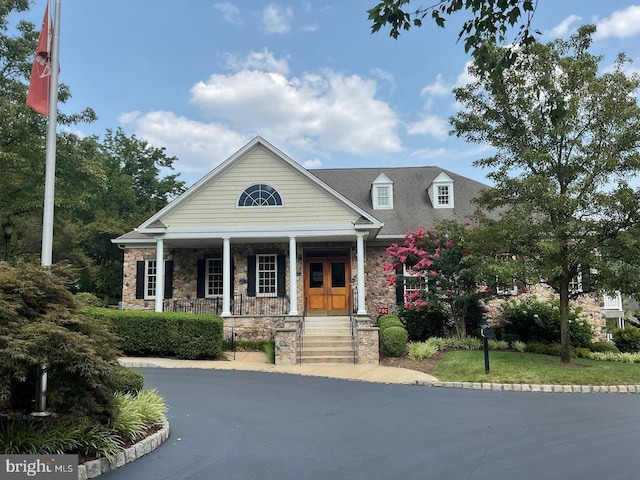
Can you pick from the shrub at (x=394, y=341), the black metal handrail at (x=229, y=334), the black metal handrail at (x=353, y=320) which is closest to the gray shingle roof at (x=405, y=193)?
the black metal handrail at (x=353, y=320)

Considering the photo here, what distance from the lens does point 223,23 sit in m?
13.1

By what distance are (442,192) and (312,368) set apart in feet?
36.5

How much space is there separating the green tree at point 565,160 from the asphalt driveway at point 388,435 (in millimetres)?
3626

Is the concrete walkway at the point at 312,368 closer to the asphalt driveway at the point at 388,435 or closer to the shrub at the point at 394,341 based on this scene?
the shrub at the point at 394,341

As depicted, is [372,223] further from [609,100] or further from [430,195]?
[609,100]

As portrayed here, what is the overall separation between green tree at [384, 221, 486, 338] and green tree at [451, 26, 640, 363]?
7.78 ft

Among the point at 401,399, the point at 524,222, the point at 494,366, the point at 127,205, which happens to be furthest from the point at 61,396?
the point at 127,205

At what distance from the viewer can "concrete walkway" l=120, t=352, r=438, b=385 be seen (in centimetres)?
1109

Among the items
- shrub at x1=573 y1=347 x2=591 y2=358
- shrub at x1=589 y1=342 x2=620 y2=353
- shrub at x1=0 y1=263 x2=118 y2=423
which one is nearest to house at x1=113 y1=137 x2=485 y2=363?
shrub at x1=573 y1=347 x2=591 y2=358

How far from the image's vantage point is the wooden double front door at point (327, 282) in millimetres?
17812

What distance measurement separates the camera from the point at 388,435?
20.8 ft

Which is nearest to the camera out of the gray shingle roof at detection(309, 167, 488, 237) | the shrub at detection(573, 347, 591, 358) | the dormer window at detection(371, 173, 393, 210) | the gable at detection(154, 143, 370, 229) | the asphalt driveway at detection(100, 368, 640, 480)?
the asphalt driveway at detection(100, 368, 640, 480)

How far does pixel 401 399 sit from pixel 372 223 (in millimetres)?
8150

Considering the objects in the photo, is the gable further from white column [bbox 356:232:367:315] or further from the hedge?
the hedge
